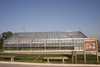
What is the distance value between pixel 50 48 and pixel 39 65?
20063mm

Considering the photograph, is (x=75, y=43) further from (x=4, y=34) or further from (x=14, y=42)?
(x=4, y=34)

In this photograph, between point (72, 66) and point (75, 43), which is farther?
point (75, 43)

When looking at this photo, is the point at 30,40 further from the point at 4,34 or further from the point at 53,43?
the point at 4,34

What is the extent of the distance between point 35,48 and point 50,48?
190 inches

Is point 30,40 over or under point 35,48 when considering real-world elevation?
over

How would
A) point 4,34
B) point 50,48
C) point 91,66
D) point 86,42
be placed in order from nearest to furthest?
point 91,66, point 86,42, point 50,48, point 4,34

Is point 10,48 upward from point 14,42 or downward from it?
downward

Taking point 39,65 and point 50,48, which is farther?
point 50,48

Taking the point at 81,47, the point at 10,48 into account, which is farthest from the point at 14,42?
the point at 81,47

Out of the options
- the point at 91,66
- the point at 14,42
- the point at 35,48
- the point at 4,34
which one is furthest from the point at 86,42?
the point at 4,34

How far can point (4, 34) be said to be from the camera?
7131 centimetres

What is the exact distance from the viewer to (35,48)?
99.8ft

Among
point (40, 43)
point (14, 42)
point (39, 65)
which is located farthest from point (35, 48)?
point (39, 65)

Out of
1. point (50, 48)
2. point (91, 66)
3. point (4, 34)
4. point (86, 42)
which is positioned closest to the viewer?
point (91, 66)
